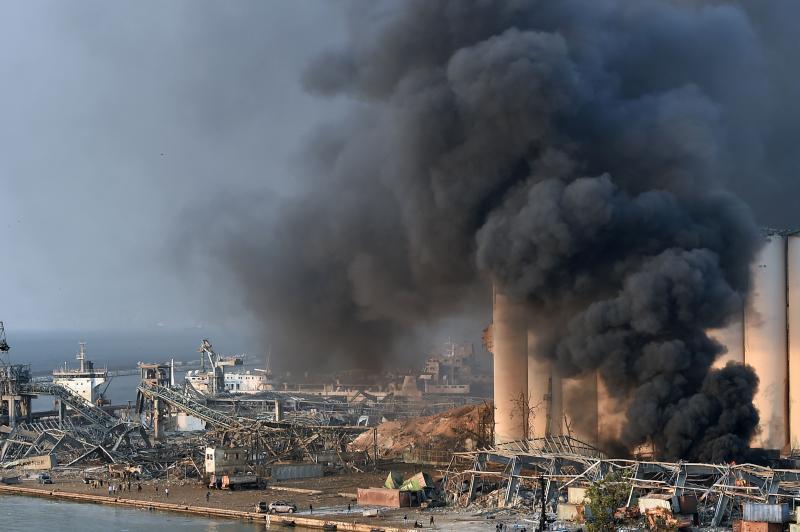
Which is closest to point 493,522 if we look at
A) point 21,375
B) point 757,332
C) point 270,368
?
point 757,332

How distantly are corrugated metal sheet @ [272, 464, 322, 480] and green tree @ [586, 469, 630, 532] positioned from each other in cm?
1985

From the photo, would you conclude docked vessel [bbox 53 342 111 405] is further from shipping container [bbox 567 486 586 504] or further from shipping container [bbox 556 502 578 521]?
shipping container [bbox 556 502 578 521]

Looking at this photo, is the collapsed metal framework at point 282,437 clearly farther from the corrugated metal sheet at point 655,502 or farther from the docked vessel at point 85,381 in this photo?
the docked vessel at point 85,381

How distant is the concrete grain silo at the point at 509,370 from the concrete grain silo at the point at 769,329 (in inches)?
399

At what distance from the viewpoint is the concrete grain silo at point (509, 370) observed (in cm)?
5578

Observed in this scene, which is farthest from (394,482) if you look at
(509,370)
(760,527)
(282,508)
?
(760,527)

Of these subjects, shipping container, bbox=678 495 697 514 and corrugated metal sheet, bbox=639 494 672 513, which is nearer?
corrugated metal sheet, bbox=639 494 672 513

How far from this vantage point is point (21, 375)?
67688 millimetres

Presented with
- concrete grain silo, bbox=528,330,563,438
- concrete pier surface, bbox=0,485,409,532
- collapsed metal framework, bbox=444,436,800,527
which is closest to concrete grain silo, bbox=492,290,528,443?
concrete grain silo, bbox=528,330,563,438

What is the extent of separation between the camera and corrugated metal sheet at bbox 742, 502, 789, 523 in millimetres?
35906

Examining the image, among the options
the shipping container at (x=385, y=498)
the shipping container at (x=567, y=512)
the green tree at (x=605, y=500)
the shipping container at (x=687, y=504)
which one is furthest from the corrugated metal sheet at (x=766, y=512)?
the shipping container at (x=385, y=498)

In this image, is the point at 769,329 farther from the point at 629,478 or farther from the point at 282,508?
the point at 282,508

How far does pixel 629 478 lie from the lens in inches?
1592

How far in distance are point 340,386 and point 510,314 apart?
61001 millimetres
